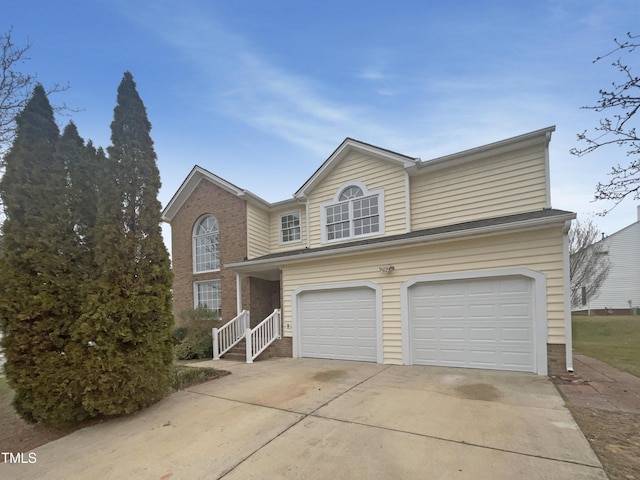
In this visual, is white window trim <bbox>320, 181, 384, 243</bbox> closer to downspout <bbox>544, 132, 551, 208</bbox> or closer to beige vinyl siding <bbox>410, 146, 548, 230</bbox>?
beige vinyl siding <bbox>410, 146, 548, 230</bbox>

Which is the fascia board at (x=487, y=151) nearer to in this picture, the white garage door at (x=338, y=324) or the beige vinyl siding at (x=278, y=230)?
the white garage door at (x=338, y=324)

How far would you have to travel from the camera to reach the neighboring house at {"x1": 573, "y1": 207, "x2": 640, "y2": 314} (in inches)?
906

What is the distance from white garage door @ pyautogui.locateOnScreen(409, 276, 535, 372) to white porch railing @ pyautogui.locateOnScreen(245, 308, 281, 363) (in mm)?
4435

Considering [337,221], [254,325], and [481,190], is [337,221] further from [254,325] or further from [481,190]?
[254,325]

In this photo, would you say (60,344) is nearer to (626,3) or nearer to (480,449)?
(480,449)

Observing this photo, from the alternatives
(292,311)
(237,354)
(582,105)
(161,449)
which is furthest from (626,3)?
(237,354)

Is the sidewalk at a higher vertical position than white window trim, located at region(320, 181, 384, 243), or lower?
lower

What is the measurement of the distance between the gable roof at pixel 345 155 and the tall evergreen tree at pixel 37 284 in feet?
24.4

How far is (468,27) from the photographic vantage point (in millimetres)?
7633

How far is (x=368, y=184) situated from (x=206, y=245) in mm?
7673

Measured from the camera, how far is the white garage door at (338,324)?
8.70 metres

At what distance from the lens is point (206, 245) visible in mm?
13586

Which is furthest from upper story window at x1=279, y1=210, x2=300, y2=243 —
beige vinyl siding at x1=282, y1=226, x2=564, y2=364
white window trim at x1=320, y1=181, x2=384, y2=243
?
beige vinyl siding at x1=282, y1=226, x2=564, y2=364

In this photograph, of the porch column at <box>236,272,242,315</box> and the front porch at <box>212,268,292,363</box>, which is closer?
the front porch at <box>212,268,292,363</box>
